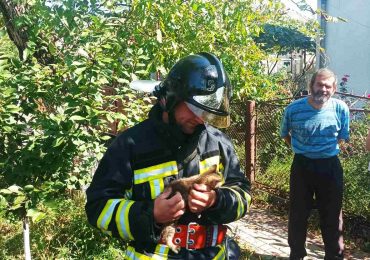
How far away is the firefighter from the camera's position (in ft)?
5.10

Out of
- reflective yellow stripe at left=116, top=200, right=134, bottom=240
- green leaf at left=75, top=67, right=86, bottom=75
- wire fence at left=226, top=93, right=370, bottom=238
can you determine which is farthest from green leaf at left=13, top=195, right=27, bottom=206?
wire fence at left=226, top=93, right=370, bottom=238

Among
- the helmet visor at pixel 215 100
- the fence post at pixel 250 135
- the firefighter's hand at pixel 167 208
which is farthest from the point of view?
the fence post at pixel 250 135

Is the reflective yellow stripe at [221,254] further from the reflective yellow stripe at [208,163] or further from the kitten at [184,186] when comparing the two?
the reflective yellow stripe at [208,163]

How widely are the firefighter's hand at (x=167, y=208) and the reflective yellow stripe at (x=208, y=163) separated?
247 mm

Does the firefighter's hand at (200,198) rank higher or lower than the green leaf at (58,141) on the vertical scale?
higher

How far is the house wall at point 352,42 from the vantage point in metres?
11.3

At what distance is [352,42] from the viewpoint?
11.9 m

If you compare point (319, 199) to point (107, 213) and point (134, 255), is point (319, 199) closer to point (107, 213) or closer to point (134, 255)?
point (134, 255)

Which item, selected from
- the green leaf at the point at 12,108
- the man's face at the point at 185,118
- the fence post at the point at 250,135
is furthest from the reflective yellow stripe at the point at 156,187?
the fence post at the point at 250,135

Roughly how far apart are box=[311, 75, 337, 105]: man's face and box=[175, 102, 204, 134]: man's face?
94.4 inches

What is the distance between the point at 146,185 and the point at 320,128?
258 cm

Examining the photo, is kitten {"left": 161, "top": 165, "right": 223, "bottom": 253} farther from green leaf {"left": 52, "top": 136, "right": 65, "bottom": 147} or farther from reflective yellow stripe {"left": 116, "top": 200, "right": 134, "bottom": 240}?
green leaf {"left": 52, "top": 136, "right": 65, "bottom": 147}

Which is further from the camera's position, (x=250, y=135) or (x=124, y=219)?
(x=250, y=135)

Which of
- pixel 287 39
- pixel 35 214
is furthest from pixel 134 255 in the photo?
pixel 287 39
